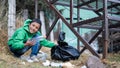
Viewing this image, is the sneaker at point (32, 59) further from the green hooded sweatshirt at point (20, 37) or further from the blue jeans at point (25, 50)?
the green hooded sweatshirt at point (20, 37)

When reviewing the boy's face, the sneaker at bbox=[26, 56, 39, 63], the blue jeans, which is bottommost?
the sneaker at bbox=[26, 56, 39, 63]

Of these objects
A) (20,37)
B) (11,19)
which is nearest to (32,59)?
(20,37)

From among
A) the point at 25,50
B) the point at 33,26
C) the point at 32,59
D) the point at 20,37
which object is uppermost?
the point at 33,26

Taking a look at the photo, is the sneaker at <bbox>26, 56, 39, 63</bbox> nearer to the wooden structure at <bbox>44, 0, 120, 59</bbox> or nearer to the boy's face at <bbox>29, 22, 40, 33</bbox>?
the boy's face at <bbox>29, 22, 40, 33</bbox>

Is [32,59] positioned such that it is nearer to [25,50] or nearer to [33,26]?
[25,50]

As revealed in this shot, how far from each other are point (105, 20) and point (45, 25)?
3882 mm

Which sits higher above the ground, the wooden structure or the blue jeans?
the wooden structure

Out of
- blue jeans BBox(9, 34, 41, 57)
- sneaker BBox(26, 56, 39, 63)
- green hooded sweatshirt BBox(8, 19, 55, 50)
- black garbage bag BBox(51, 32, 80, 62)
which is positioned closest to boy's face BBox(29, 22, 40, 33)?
green hooded sweatshirt BBox(8, 19, 55, 50)

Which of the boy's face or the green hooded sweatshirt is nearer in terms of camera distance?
the green hooded sweatshirt

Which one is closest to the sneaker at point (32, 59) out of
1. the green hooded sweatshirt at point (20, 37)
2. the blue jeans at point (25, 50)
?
the blue jeans at point (25, 50)

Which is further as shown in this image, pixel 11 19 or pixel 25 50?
pixel 11 19

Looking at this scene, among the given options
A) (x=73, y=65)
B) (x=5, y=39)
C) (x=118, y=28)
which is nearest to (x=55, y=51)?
(x=73, y=65)

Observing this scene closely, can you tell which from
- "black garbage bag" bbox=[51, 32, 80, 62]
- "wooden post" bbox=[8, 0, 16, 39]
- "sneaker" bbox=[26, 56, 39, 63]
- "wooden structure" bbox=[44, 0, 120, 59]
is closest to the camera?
"wooden structure" bbox=[44, 0, 120, 59]

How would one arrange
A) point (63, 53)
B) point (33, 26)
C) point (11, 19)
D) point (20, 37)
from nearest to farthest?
point (20, 37)
point (33, 26)
point (63, 53)
point (11, 19)
